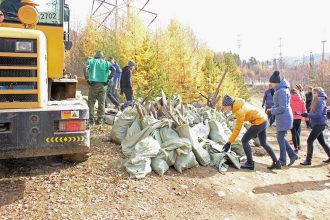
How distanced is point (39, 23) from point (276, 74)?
14.5 feet

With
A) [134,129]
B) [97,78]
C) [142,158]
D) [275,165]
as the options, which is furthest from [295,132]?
[97,78]

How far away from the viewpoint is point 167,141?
5875 millimetres

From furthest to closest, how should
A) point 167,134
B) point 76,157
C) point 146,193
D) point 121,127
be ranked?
point 121,127, point 167,134, point 76,157, point 146,193

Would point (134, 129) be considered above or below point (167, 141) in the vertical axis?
above

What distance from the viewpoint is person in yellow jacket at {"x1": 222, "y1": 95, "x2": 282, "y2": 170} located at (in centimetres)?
595

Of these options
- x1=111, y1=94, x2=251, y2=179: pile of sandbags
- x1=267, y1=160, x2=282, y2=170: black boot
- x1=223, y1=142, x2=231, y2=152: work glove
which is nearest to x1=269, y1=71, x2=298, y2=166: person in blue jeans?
x1=267, y1=160, x2=282, y2=170: black boot

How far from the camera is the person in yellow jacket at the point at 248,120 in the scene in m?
5.95

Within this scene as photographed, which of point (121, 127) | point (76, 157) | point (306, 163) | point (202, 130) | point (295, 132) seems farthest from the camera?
point (295, 132)

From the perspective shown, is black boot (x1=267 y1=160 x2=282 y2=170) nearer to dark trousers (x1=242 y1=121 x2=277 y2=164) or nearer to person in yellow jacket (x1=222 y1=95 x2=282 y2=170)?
person in yellow jacket (x1=222 y1=95 x2=282 y2=170)

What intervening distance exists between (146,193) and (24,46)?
2.57 m

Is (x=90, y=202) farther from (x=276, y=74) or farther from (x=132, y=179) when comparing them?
(x=276, y=74)

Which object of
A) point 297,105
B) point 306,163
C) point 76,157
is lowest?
point 306,163

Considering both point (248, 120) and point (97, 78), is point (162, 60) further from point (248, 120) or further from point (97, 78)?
point (248, 120)

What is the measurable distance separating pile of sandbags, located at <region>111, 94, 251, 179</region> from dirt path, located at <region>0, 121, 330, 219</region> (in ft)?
0.59
